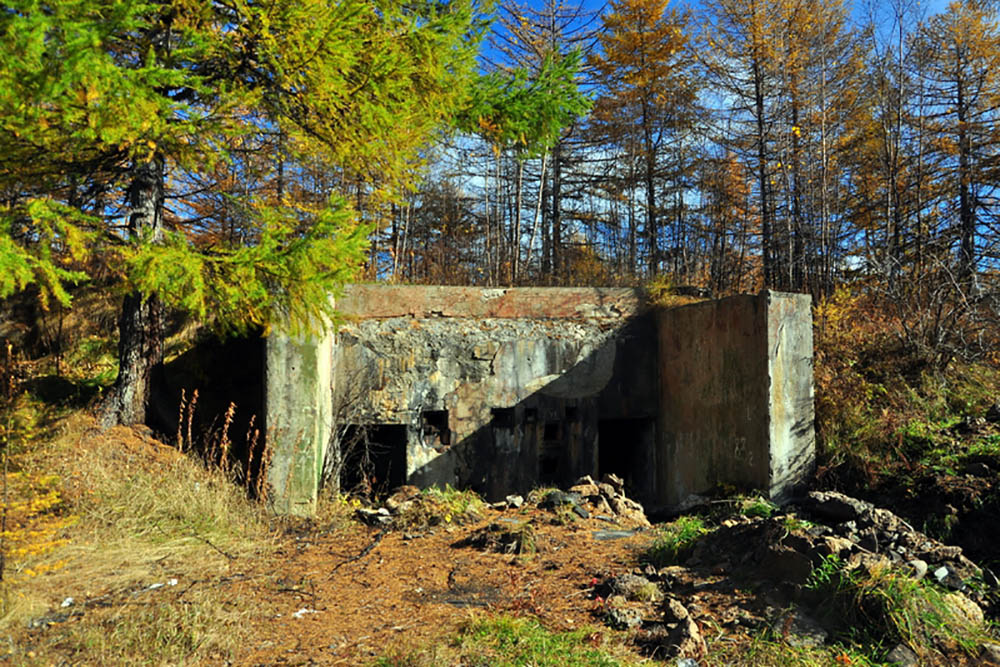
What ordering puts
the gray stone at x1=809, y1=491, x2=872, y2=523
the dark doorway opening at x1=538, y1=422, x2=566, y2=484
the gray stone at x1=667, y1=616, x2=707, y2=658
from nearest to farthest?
the gray stone at x1=667, y1=616, x2=707, y2=658 < the gray stone at x1=809, y1=491, x2=872, y2=523 < the dark doorway opening at x1=538, y1=422, x2=566, y2=484

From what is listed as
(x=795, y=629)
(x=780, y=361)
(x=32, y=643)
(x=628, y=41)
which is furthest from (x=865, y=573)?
(x=628, y=41)

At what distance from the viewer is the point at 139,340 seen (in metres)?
7.43

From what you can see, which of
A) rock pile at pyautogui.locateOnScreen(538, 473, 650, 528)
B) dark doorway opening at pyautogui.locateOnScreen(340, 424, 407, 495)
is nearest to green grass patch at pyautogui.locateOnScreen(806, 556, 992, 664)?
rock pile at pyautogui.locateOnScreen(538, 473, 650, 528)

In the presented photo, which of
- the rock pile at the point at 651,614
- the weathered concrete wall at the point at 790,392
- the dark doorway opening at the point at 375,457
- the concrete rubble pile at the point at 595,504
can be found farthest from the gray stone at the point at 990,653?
the dark doorway opening at the point at 375,457

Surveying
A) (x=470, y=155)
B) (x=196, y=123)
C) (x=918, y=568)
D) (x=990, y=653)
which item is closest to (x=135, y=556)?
(x=196, y=123)

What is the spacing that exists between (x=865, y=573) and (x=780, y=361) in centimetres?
336

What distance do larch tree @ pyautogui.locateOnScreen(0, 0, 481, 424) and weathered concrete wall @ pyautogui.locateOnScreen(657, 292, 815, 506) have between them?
4.48m

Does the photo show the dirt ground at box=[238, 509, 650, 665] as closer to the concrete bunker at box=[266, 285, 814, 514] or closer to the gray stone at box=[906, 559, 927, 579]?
the concrete bunker at box=[266, 285, 814, 514]

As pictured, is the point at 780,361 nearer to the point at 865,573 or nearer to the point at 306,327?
the point at 865,573

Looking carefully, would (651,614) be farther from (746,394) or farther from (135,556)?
(135,556)

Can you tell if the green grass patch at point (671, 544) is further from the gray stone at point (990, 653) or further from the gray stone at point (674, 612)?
the gray stone at point (990, 653)

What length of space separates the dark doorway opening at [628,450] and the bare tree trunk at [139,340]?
613 centimetres

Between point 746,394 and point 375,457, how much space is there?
505 centimetres

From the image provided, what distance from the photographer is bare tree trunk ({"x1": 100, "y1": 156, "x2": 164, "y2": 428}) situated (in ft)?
23.5
